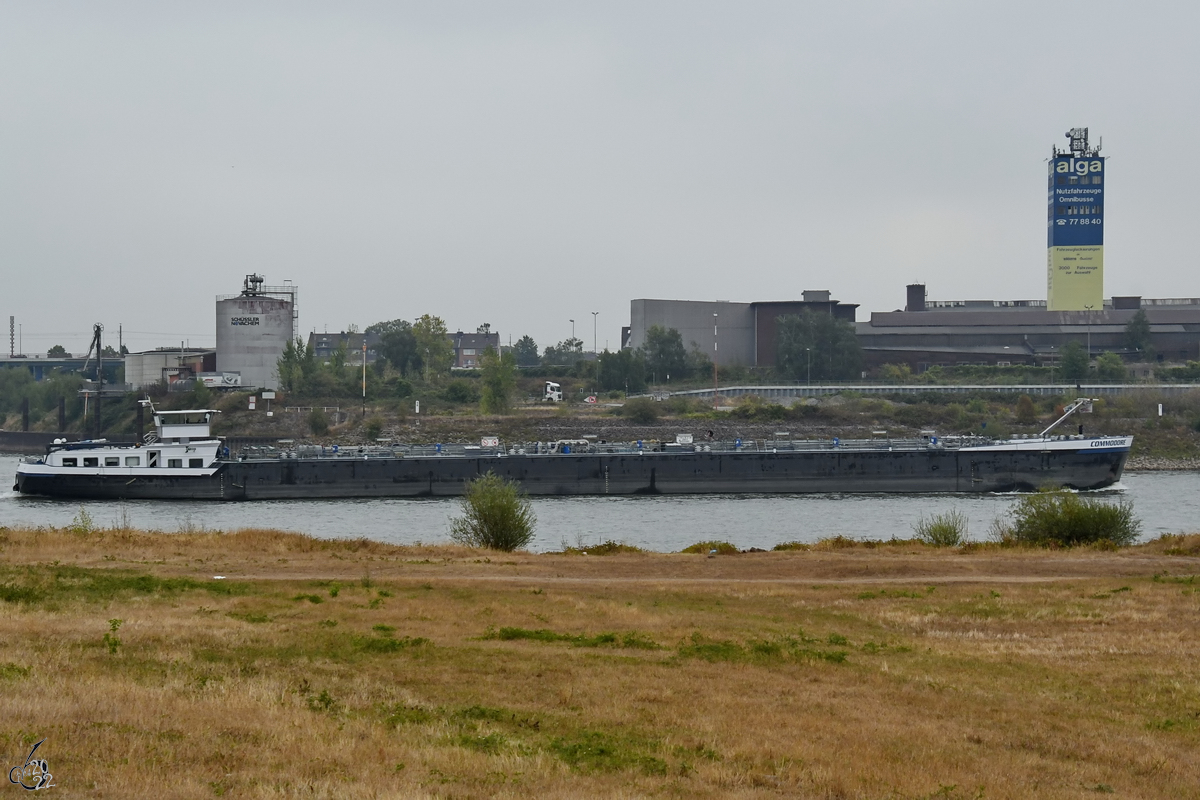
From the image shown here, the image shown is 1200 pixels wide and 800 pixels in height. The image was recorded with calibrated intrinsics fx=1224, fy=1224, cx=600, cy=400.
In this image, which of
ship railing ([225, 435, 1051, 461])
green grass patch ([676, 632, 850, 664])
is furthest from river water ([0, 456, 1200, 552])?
green grass patch ([676, 632, 850, 664])

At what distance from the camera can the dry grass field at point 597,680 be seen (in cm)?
1127

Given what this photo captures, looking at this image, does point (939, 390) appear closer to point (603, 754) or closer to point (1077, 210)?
point (1077, 210)

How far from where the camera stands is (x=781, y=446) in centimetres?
7056

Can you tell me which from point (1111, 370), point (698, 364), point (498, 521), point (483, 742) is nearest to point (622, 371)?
point (698, 364)

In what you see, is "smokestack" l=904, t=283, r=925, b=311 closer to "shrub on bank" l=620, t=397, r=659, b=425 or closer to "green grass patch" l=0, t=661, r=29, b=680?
"shrub on bank" l=620, t=397, r=659, b=425

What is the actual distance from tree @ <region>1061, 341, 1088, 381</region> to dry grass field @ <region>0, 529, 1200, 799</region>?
85406 mm

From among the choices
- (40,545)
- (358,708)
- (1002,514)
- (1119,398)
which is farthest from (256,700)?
(1119,398)

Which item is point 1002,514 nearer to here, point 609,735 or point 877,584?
point 877,584

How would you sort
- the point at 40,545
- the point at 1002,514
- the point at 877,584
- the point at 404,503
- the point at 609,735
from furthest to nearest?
the point at 404,503, the point at 1002,514, the point at 40,545, the point at 877,584, the point at 609,735

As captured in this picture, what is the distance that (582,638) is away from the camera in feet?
62.4

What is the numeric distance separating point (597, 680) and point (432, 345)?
116 meters

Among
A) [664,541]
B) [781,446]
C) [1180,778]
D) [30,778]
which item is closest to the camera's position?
[30,778]

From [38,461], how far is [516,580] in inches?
1791

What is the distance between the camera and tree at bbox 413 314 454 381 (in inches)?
5103
